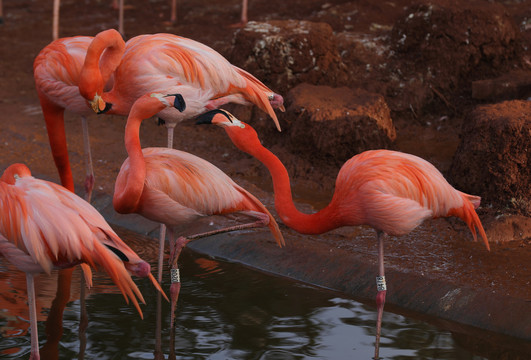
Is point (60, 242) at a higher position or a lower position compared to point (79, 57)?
lower

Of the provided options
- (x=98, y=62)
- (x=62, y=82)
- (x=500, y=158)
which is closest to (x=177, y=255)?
(x=98, y=62)

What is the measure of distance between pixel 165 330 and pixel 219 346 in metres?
0.34

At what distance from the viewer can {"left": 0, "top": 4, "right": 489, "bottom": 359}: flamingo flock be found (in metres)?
3.04

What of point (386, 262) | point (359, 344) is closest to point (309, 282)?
point (386, 262)

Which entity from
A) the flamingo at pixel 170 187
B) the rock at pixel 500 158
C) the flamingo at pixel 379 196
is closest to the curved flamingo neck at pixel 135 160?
the flamingo at pixel 170 187

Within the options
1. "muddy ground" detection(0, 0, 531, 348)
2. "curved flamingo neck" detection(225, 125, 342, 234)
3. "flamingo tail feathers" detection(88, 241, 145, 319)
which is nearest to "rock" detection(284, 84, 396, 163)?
"muddy ground" detection(0, 0, 531, 348)

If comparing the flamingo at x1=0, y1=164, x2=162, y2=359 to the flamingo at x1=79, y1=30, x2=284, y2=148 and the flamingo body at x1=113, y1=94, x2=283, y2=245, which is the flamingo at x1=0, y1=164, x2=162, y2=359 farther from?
the flamingo at x1=79, y1=30, x2=284, y2=148

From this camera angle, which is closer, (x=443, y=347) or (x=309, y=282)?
(x=443, y=347)

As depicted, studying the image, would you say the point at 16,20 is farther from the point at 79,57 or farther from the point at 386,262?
the point at 386,262

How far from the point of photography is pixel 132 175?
353 centimetres

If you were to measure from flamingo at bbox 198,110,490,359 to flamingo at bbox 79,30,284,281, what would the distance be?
0.62 meters

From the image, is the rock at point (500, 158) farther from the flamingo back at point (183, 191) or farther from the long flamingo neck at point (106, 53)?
→ the long flamingo neck at point (106, 53)

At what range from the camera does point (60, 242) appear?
9.86 feet

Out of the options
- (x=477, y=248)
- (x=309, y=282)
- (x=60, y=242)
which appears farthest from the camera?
(x=477, y=248)
